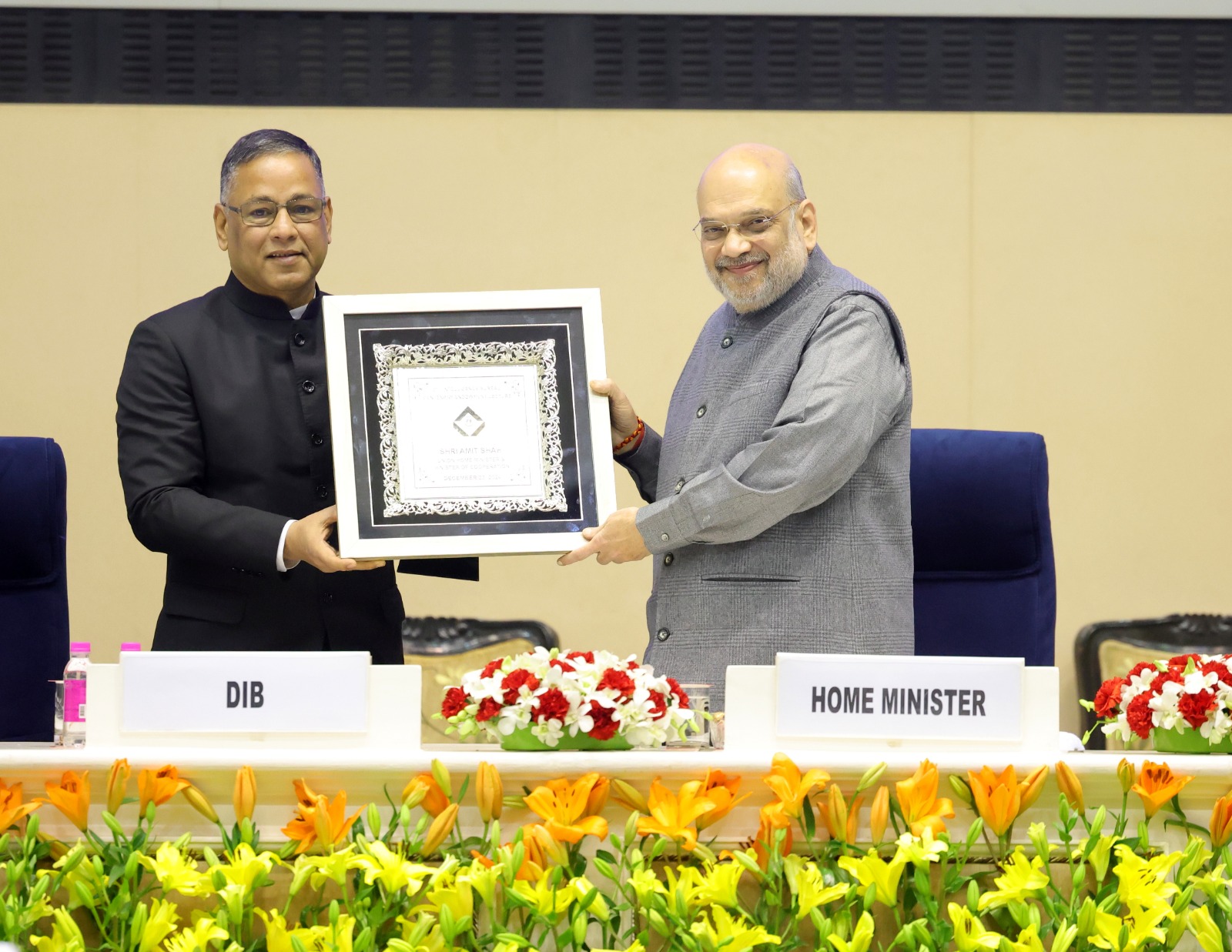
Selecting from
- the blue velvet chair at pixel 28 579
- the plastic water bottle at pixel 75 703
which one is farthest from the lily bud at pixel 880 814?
the blue velvet chair at pixel 28 579

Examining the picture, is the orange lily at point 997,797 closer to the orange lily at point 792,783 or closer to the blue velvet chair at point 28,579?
the orange lily at point 792,783

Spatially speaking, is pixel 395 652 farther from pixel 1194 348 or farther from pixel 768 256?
pixel 1194 348

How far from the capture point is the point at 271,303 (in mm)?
2180

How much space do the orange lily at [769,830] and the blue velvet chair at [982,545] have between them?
4.20 feet

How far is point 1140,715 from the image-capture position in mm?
1505

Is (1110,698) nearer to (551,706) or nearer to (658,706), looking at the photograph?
(658,706)

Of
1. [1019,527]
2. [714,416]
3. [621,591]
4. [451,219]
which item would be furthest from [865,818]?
[451,219]

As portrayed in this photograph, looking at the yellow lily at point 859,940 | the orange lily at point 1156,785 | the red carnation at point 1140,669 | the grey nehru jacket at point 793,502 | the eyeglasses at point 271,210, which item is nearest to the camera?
the yellow lily at point 859,940

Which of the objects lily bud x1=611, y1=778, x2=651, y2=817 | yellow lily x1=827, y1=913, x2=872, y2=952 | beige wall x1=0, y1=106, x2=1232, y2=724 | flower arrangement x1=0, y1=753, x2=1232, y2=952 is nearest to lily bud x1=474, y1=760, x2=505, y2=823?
flower arrangement x1=0, y1=753, x2=1232, y2=952

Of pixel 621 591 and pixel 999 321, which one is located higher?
pixel 999 321

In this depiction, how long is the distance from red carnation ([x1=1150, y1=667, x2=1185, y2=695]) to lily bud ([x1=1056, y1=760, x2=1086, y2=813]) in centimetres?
21

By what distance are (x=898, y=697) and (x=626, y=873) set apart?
334mm

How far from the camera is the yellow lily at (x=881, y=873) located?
4.13 ft

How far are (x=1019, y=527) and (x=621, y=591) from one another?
1.64 m
